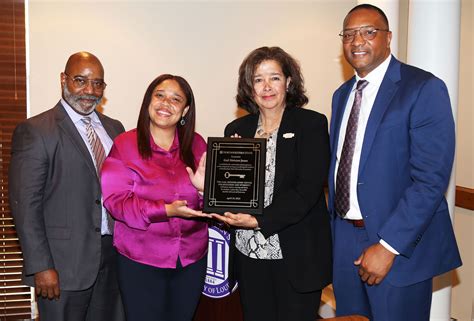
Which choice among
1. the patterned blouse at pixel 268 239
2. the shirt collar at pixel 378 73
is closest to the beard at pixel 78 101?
the patterned blouse at pixel 268 239

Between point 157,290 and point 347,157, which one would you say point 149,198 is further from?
point 347,157

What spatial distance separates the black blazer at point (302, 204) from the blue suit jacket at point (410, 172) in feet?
0.84

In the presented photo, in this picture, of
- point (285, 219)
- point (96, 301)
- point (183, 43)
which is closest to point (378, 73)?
point (285, 219)

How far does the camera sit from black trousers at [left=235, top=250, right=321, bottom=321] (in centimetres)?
265

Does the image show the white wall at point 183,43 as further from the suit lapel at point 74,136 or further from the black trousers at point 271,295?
the black trousers at point 271,295

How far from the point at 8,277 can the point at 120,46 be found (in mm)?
2247

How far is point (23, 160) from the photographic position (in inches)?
112

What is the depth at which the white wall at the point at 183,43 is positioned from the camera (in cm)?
467

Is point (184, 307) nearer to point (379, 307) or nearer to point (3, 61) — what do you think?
point (379, 307)

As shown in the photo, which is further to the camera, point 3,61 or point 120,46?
point 120,46

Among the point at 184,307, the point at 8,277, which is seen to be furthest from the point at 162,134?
the point at 8,277

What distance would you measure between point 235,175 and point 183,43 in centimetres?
271

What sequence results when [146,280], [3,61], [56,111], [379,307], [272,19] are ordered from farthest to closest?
1. [272,19]
2. [3,61]
3. [56,111]
4. [146,280]
5. [379,307]

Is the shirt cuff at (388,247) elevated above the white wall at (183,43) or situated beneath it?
situated beneath
